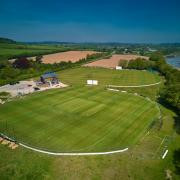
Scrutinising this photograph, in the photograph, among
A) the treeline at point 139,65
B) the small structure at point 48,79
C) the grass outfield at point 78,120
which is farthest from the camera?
the treeline at point 139,65

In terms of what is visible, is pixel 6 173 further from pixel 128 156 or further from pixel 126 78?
pixel 126 78

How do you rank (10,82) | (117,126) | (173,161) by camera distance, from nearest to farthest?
(173,161), (117,126), (10,82)

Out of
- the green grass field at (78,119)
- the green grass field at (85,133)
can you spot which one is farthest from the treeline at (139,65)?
the green grass field at (85,133)

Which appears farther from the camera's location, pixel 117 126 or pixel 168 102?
pixel 168 102

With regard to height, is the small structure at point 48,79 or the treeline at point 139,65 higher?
the small structure at point 48,79

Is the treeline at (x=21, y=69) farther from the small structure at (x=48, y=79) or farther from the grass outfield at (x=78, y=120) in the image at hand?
the grass outfield at (x=78, y=120)

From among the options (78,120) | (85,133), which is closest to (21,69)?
(78,120)

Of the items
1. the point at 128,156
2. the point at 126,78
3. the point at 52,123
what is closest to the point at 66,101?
the point at 52,123
